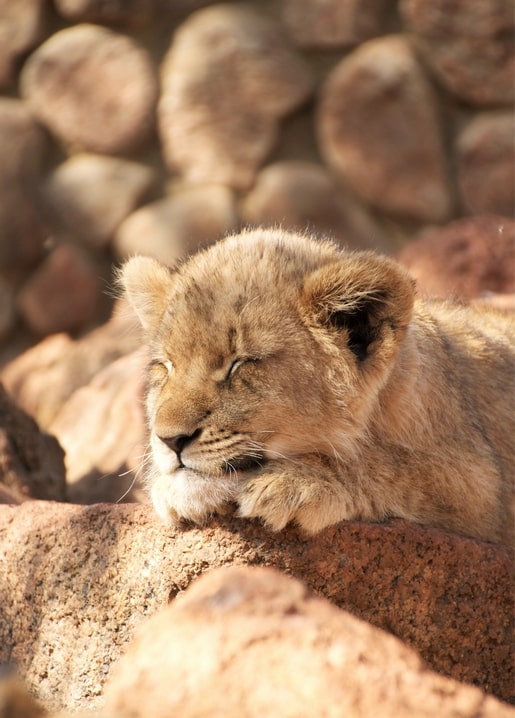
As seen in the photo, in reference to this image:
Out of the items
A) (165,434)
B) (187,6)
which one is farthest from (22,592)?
(187,6)

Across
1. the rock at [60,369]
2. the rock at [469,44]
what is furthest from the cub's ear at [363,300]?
the rock at [469,44]

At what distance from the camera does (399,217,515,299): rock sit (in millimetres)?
6055

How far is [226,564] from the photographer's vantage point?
2934mm

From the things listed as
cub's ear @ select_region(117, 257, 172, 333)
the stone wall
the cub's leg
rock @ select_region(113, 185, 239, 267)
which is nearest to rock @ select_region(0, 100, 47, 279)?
the stone wall

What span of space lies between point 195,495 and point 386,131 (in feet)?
16.2

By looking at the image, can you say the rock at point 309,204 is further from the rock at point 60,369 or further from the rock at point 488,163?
the rock at point 60,369

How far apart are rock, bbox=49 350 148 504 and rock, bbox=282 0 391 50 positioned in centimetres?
279

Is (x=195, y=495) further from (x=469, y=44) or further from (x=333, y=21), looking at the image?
(x=469, y=44)

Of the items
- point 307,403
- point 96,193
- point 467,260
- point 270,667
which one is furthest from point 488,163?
point 270,667

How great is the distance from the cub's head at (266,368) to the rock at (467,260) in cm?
287

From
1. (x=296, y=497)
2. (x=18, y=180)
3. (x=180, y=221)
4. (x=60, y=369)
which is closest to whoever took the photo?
(x=296, y=497)

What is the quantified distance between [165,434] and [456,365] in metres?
1.32

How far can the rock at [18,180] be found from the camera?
723cm

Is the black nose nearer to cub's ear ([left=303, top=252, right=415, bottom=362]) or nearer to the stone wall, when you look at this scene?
cub's ear ([left=303, top=252, right=415, bottom=362])
